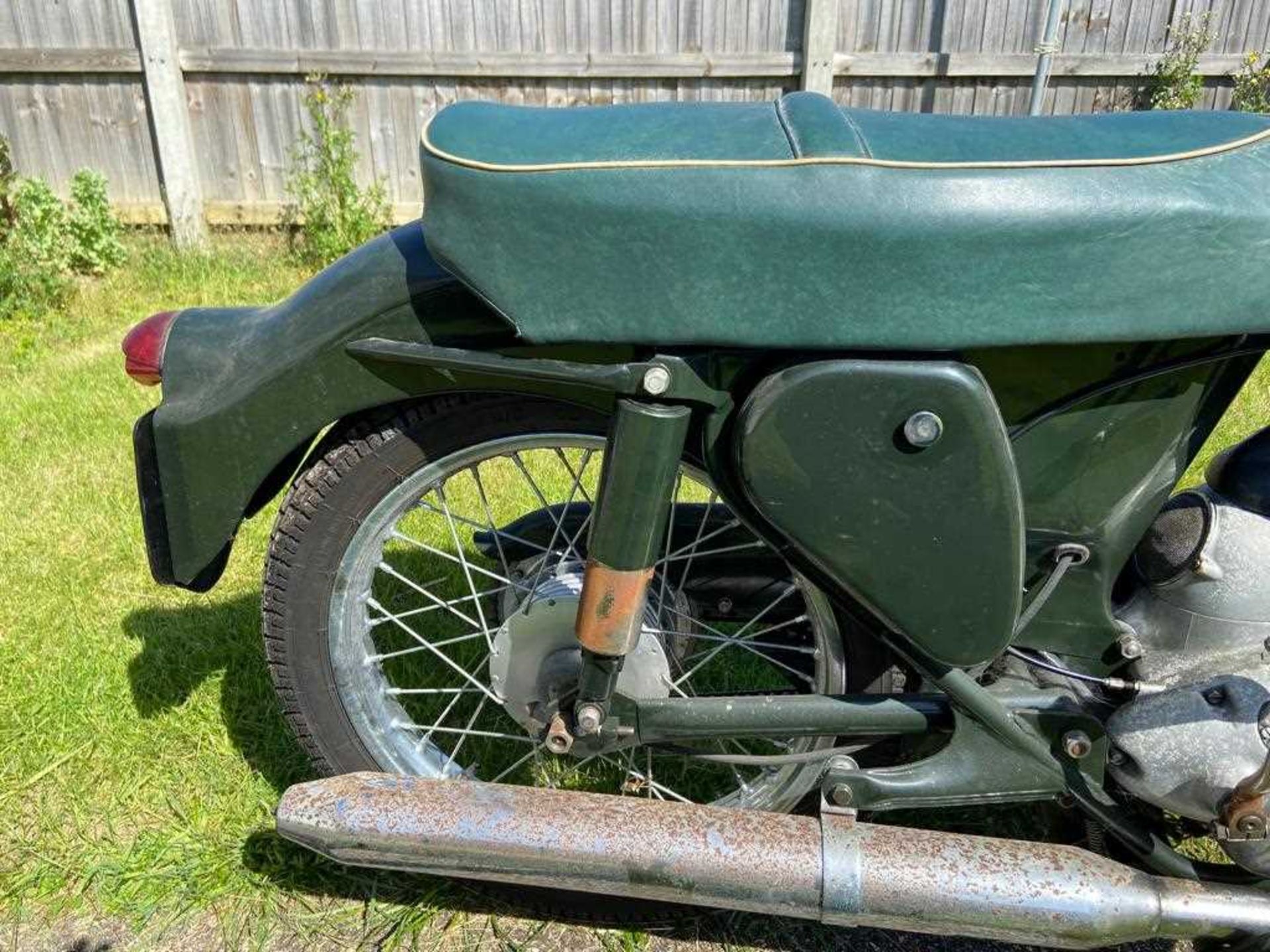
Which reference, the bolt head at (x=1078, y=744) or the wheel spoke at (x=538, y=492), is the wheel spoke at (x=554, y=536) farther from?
the bolt head at (x=1078, y=744)

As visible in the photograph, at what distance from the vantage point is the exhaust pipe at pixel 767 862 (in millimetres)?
1344

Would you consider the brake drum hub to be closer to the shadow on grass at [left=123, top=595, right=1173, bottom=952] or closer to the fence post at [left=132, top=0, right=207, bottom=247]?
the shadow on grass at [left=123, top=595, right=1173, bottom=952]

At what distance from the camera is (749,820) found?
1425mm

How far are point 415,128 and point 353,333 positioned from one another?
465cm

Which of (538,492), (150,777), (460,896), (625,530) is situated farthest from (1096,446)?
(150,777)

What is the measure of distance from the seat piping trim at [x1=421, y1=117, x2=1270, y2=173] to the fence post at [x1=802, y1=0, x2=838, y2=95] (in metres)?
4.56

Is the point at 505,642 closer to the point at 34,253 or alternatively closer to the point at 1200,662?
the point at 1200,662

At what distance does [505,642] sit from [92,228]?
4736mm

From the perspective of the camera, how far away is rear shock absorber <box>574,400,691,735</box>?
4.25 feet

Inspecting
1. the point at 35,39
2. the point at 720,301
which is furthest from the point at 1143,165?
the point at 35,39

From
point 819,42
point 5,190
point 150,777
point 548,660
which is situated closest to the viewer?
point 548,660

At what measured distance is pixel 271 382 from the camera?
1.46 metres

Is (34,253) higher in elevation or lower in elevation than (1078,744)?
lower

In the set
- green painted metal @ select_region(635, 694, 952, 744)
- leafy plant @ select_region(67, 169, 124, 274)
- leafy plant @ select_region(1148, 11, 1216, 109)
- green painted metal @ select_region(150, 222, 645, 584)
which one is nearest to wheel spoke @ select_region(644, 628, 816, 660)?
green painted metal @ select_region(635, 694, 952, 744)
